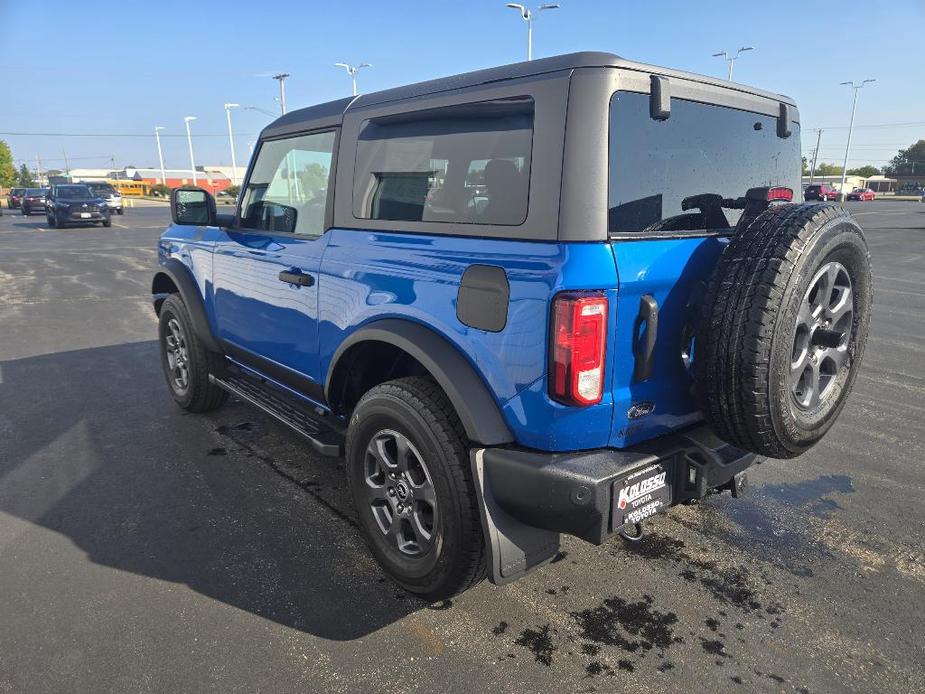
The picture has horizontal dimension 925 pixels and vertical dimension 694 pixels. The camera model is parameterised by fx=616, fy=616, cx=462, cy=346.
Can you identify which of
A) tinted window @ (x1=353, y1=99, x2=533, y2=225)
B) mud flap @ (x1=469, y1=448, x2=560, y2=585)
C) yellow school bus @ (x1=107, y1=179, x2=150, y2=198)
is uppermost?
yellow school bus @ (x1=107, y1=179, x2=150, y2=198)

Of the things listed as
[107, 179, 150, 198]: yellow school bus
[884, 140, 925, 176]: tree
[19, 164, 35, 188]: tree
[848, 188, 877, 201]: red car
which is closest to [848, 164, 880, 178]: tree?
[884, 140, 925, 176]: tree

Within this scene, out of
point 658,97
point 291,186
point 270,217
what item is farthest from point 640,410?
point 270,217

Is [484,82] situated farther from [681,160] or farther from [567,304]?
[567,304]

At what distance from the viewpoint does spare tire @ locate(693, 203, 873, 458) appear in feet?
Answer: 6.77

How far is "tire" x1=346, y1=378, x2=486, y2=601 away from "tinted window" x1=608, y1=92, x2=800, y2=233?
3.22 ft

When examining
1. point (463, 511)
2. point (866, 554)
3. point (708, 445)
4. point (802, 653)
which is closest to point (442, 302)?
point (463, 511)

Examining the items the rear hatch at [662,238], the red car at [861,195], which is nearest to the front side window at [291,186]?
the rear hatch at [662,238]

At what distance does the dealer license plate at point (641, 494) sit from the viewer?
210 centimetres

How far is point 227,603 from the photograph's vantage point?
2.58 metres

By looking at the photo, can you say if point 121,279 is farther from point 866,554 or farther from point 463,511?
point 866,554

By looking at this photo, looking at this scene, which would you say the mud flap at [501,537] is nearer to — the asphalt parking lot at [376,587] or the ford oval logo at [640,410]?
the asphalt parking lot at [376,587]

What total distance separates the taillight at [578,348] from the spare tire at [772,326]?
1.38 feet

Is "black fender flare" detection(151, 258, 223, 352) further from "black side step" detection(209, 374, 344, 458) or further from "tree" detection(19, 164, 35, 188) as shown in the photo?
"tree" detection(19, 164, 35, 188)

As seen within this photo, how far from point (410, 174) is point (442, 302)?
668 mm
